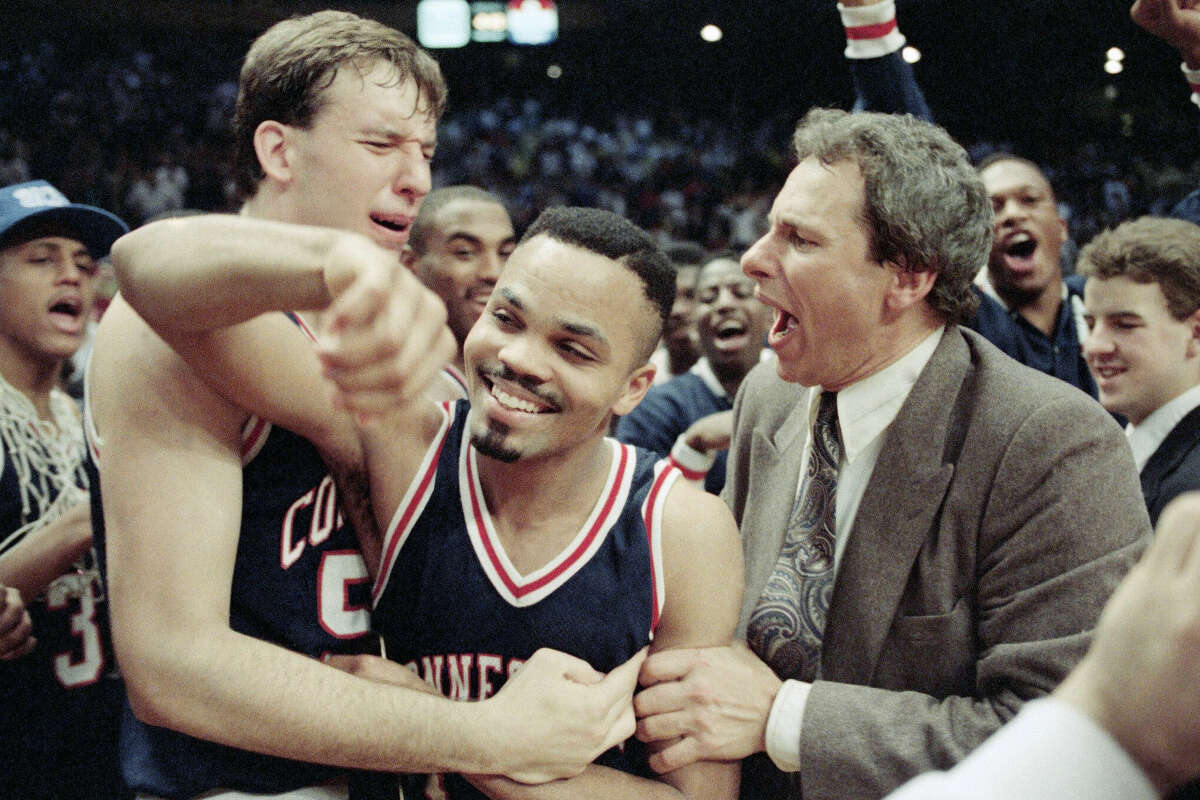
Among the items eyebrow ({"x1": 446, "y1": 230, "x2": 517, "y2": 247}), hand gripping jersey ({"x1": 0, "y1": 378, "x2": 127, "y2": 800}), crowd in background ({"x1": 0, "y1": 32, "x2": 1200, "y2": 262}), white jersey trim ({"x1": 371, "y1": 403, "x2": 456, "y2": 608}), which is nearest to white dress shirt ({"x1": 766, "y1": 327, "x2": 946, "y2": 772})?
white jersey trim ({"x1": 371, "y1": 403, "x2": 456, "y2": 608})

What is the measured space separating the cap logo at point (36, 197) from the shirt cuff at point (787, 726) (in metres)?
2.35

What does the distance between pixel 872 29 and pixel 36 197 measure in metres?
2.47

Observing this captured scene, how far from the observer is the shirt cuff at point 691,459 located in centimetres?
359

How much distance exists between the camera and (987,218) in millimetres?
2203

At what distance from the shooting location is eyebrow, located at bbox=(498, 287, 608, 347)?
5.95 ft

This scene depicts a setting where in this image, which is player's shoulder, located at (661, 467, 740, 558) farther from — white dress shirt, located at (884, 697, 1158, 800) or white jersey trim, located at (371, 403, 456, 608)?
white dress shirt, located at (884, 697, 1158, 800)

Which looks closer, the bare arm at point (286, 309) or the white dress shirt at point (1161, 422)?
the bare arm at point (286, 309)

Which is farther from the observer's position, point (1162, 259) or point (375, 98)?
point (1162, 259)

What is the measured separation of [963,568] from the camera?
1869mm

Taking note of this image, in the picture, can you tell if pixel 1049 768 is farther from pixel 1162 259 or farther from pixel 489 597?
pixel 1162 259

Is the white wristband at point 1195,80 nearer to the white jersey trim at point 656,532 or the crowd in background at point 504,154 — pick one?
the white jersey trim at point 656,532

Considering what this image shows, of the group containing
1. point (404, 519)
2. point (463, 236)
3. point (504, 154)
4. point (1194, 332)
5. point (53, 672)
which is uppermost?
point (504, 154)

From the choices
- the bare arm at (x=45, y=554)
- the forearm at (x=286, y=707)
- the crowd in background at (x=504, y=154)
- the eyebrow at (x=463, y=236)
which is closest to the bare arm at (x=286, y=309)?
the forearm at (x=286, y=707)

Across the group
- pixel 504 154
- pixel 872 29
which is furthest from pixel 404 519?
pixel 504 154
